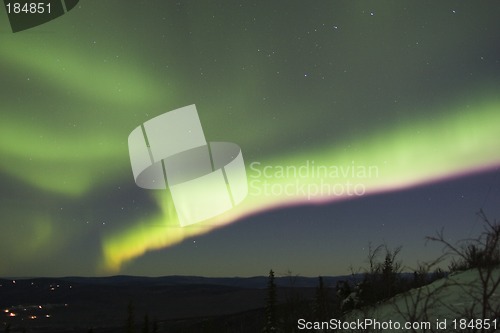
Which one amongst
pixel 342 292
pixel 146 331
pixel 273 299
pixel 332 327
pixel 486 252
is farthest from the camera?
pixel 146 331

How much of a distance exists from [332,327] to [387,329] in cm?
165

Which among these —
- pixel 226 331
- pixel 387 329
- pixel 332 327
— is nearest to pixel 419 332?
pixel 387 329

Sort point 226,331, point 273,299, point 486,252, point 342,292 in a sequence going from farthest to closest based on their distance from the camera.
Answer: point 226,331
point 273,299
point 342,292
point 486,252

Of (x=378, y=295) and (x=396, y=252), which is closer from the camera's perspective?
(x=396, y=252)

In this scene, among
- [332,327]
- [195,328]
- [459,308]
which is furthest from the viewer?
[195,328]

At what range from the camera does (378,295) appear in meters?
12.9

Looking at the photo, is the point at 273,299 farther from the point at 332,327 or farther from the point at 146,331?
the point at 332,327

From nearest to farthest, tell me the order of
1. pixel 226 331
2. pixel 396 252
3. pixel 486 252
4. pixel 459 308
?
pixel 486 252 → pixel 459 308 → pixel 396 252 → pixel 226 331

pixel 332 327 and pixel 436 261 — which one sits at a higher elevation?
pixel 436 261

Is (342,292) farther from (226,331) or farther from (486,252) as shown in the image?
(226,331)

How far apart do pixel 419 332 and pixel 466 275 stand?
3250 mm

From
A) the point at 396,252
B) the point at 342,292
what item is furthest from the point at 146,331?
the point at 396,252

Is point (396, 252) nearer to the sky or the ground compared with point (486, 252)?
nearer to the sky

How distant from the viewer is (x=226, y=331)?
161 m
